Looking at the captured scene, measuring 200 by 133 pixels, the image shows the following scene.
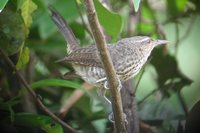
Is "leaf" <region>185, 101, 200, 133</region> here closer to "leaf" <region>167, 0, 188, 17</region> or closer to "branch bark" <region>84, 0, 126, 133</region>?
"branch bark" <region>84, 0, 126, 133</region>

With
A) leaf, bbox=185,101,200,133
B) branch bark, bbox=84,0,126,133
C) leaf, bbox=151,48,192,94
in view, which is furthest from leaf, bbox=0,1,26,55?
leaf, bbox=151,48,192,94

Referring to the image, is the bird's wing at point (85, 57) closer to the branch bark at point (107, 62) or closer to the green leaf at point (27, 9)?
the green leaf at point (27, 9)

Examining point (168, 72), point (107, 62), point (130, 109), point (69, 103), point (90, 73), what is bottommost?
point (168, 72)

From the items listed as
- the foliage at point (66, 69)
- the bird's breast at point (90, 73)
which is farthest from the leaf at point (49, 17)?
the bird's breast at point (90, 73)

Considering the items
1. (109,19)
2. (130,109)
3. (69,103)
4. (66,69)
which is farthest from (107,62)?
(66,69)

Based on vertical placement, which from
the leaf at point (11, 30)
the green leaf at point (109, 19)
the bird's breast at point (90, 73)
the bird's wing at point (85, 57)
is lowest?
the bird's breast at point (90, 73)

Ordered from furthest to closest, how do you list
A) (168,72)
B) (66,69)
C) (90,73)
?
(66,69)
(168,72)
(90,73)

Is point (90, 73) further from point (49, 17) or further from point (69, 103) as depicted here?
point (49, 17)
